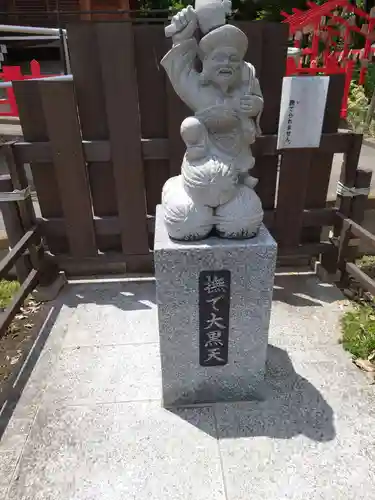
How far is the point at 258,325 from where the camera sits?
2.24 m

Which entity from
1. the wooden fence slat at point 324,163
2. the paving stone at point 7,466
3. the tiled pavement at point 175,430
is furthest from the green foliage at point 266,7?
the paving stone at point 7,466

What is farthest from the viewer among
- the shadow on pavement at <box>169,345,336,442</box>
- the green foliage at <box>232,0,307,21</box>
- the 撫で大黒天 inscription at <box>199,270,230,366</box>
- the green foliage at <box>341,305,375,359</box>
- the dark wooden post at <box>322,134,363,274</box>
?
the green foliage at <box>232,0,307,21</box>

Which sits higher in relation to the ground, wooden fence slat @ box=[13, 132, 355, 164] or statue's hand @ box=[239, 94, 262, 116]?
statue's hand @ box=[239, 94, 262, 116]

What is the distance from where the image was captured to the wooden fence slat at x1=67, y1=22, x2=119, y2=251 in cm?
285

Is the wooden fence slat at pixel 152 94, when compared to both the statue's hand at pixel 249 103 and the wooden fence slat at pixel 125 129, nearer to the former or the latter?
the wooden fence slat at pixel 125 129

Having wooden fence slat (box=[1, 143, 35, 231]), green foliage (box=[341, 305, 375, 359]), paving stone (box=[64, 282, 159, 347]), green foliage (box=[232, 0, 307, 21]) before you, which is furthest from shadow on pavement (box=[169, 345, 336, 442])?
green foliage (box=[232, 0, 307, 21])

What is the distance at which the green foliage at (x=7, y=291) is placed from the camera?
143 inches

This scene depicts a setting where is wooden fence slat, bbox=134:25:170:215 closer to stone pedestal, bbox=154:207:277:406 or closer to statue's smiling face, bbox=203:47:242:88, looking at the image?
stone pedestal, bbox=154:207:277:406

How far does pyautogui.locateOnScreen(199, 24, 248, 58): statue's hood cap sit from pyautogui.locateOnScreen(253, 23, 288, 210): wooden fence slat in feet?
4.27

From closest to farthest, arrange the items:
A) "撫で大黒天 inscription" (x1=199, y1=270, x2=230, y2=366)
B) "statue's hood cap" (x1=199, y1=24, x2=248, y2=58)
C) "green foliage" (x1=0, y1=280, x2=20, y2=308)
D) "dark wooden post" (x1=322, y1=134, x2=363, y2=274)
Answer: "statue's hood cap" (x1=199, y1=24, x2=248, y2=58) → "撫で大黒天 inscription" (x1=199, y1=270, x2=230, y2=366) → "dark wooden post" (x1=322, y1=134, x2=363, y2=274) → "green foliage" (x1=0, y1=280, x2=20, y2=308)

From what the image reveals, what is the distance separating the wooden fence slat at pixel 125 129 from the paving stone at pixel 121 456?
5.20ft

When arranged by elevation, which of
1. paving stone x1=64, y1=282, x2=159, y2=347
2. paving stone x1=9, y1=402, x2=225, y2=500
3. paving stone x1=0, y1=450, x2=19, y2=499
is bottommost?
Result: paving stone x1=0, y1=450, x2=19, y2=499

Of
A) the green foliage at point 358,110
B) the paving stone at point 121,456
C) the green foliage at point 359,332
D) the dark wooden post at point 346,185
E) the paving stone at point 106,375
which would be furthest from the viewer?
the green foliage at point 358,110

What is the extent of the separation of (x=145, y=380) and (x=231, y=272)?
1.06 m
